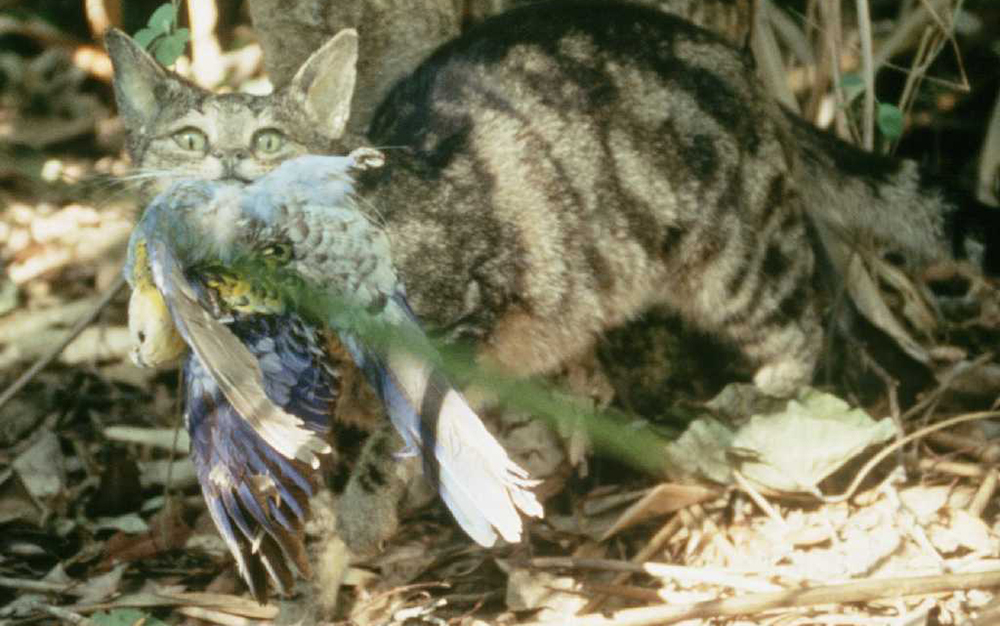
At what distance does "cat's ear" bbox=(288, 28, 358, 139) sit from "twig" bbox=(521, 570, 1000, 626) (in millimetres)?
1315

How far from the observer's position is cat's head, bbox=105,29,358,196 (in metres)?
2.88

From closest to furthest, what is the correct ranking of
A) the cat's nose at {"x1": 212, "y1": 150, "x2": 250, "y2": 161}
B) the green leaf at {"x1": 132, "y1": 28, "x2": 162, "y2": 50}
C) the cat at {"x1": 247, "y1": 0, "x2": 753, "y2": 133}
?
the cat's nose at {"x1": 212, "y1": 150, "x2": 250, "y2": 161}, the green leaf at {"x1": 132, "y1": 28, "x2": 162, "y2": 50}, the cat at {"x1": 247, "y1": 0, "x2": 753, "y2": 133}

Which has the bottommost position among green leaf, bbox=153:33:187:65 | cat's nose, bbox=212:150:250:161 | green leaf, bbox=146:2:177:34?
cat's nose, bbox=212:150:250:161

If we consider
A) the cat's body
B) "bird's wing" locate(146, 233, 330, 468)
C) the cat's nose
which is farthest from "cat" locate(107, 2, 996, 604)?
"bird's wing" locate(146, 233, 330, 468)

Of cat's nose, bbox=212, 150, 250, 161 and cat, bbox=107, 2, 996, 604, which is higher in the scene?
cat's nose, bbox=212, 150, 250, 161

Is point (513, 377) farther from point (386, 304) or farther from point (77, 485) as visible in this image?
point (77, 485)

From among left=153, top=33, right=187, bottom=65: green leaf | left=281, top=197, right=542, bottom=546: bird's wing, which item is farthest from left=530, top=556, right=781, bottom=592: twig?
left=153, top=33, right=187, bottom=65: green leaf

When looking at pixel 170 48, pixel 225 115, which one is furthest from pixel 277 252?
pixel 170 48

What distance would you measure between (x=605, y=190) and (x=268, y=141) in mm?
962

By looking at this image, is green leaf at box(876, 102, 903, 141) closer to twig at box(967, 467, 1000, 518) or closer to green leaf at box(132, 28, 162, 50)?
twig at box(967, 467, 1000, 518)

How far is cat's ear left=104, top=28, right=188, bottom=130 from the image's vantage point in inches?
115

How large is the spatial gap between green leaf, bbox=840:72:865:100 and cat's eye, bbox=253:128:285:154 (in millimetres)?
1740

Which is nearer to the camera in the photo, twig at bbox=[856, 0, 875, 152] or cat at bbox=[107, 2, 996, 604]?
cat at bbox=[107, 2, 996, 604]

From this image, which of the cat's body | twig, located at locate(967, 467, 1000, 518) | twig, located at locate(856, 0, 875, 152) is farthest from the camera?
twig, located at locate(856, 0, 875, 152)
